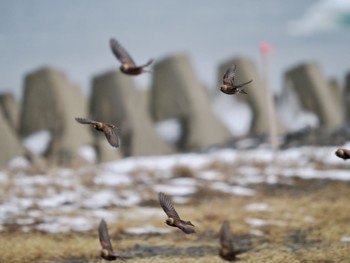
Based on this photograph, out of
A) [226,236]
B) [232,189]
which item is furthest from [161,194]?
[232,189]

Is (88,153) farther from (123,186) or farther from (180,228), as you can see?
(180,228)

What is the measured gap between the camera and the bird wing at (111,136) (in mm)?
2656

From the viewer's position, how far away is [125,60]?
2.77 meters

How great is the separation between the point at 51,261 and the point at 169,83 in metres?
16.4

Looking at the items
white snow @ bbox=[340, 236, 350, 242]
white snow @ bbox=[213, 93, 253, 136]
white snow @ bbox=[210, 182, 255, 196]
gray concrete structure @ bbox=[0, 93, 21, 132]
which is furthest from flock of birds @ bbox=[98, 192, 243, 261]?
gray concrete structure @ bbox=[0, 93, 21, 132]

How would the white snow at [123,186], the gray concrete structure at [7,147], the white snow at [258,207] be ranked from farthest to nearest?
the gray concrete structure at [7,147], the white snow at [258,207], the white snow at [123,186]

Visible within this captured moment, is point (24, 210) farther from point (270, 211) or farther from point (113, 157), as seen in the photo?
point (113, 157)

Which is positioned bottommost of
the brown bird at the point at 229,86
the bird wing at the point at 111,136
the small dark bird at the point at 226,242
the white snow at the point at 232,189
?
the white snow at the point at 232,189

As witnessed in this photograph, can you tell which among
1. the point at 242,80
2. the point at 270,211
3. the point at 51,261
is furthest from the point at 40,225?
the point at 242,80

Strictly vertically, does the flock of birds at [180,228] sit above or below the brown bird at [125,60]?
below

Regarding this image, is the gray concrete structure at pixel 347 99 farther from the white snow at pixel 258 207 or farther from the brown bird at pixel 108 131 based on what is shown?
the brown bird at pixel 108 131

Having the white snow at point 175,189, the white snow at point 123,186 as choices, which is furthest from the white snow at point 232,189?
the white snow at point 175,189

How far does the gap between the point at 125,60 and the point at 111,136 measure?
389 millimetres

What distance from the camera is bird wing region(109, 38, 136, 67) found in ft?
9.00
